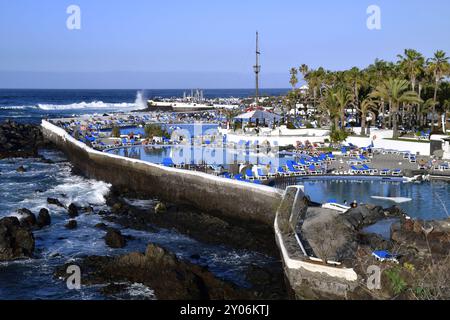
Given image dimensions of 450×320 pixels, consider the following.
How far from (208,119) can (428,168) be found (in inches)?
1958

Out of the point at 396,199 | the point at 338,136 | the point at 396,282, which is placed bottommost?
the point at 396,199

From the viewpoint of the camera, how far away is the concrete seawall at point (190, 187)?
2289 centimetres

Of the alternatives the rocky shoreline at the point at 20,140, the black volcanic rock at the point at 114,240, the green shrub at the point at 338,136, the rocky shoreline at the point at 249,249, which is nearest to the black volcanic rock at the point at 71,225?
the rocky shoreline at the point at 249,249

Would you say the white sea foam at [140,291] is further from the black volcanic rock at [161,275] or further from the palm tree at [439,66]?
the palm tree at [439,66]

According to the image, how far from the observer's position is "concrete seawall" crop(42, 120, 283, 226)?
22891mm

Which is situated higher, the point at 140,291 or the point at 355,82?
the point at 355,82

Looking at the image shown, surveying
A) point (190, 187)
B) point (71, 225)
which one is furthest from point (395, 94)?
point (71, 225)

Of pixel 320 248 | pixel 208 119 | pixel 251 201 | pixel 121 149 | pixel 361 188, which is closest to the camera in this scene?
pixel 320 248

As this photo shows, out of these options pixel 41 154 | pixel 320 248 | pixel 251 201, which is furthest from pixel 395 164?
pixel 41 154

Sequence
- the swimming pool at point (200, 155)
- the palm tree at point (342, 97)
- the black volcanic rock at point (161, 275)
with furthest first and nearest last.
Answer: the palm tree at point (342, 97) → the swimming pool at point (200, 155) → the black volcanic rock at point (161, 275)

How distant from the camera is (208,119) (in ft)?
255

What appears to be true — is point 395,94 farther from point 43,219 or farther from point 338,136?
point 43,219

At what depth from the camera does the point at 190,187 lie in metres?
26.9
